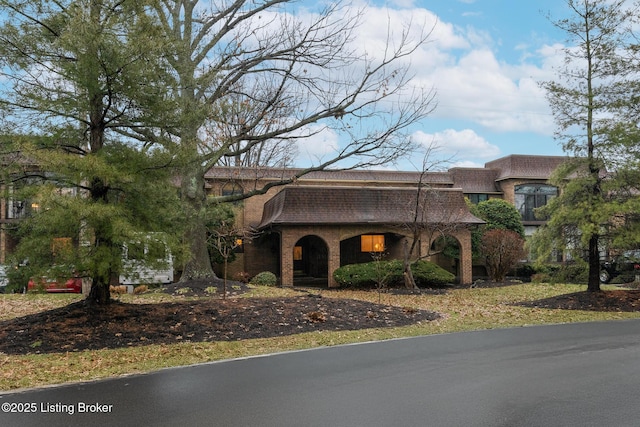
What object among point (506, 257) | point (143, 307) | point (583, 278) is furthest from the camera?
point (506, 257)

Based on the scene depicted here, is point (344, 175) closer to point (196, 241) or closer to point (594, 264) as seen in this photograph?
point (196, 241)

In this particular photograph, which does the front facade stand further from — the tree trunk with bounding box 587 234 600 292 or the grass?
the tree trunk with bounding box 587 234 600 292

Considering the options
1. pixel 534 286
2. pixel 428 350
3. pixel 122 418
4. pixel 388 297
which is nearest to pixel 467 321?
pixel 428 350

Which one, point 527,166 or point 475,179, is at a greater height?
point 527,166

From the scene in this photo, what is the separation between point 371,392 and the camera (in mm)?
6148

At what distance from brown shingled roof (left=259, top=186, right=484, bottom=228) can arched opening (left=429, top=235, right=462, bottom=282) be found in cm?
195

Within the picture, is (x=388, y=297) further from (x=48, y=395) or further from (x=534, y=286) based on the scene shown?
(x=48, y=395)

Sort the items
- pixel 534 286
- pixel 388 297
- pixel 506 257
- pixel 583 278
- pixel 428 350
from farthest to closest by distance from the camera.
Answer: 1. pixel 506 257
2. pixel 534 286
3. pixel 388 297
4. pixel 583 278
5. pixel 428 350

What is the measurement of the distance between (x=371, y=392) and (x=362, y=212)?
17.6 metres

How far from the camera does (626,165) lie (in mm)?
14914

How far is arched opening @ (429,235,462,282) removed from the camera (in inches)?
1028

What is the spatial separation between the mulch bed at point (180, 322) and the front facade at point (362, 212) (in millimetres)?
8268

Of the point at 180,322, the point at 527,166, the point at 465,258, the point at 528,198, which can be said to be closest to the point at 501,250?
the point at 465,258

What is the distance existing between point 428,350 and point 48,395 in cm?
590
